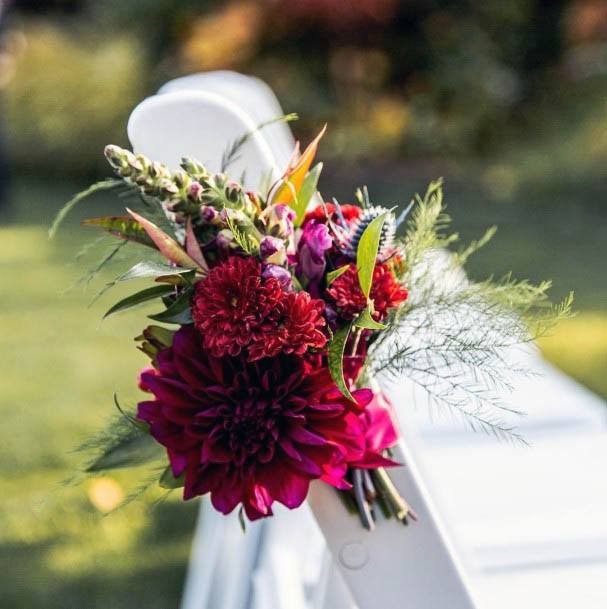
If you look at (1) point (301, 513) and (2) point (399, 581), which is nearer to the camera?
(2) point (399, 581)

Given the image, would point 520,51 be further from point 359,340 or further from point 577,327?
point 359,340

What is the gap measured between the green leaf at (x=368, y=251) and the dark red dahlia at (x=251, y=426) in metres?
0.10

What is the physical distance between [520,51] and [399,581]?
29.1 ft

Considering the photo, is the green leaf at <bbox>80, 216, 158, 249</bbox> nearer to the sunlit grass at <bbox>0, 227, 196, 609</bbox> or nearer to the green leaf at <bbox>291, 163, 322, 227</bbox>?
the green leaf at <bbox>291, 163, 322, 227</bbox>

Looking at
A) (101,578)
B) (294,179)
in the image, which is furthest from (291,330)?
(101,578)

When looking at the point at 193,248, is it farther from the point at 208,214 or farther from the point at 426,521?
the point at 426,521

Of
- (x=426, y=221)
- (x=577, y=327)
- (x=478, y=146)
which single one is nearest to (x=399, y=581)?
(x=426, y=221)

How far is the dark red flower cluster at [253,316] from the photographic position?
3.21ft

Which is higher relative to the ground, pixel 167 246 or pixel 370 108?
pixel 370 108

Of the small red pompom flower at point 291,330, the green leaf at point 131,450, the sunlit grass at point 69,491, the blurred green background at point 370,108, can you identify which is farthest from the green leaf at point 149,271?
the blurred green background at point 370,108

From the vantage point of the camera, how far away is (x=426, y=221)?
3.69ft

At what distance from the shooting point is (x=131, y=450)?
1144 mm

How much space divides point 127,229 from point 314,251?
21 centimetres

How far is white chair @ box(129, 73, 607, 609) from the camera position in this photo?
1.09 metres
